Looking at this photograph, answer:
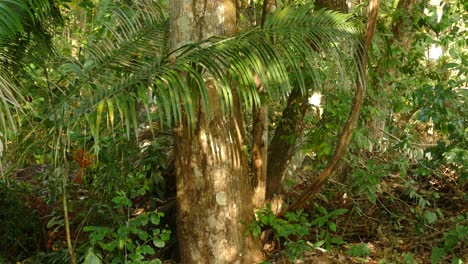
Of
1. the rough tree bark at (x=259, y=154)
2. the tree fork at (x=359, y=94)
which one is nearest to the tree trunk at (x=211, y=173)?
the rough tree bark at (x=259, y=154)

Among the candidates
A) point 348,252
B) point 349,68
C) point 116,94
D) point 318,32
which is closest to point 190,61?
point 116,94

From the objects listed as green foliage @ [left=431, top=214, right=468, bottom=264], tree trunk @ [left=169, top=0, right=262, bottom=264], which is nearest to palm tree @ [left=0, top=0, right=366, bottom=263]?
tree trunk @ [left=169, top=0, right=262, bottom=264]

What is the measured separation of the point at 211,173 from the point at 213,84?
1.98 feet

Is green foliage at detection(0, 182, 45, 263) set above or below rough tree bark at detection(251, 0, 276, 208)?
below

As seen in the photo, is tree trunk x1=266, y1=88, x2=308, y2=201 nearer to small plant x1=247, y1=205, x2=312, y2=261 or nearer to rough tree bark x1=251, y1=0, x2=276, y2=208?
rough tree bark x1=251, y1=0, x2=276, y2=208

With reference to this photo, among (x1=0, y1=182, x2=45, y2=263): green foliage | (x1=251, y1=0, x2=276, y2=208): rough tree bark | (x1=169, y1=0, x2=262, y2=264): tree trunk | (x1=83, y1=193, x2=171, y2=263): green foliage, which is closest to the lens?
(x1=169, y1=0, x2=262, y2=264): tree trunk

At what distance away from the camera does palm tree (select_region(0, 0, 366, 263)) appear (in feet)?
12.5

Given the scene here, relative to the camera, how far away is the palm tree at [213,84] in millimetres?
3809

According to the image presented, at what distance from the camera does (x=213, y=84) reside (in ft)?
13.8

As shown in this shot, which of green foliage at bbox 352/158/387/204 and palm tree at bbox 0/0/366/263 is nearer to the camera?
palm tree at bbox 0/0/366/263

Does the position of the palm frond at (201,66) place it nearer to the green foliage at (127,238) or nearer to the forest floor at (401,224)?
the green foliage at (127,238)

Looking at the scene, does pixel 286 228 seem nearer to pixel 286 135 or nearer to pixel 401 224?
pixel 286 135

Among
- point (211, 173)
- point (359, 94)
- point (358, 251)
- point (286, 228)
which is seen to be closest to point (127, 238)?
point (211, 173)

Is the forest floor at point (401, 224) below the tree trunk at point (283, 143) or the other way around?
below
